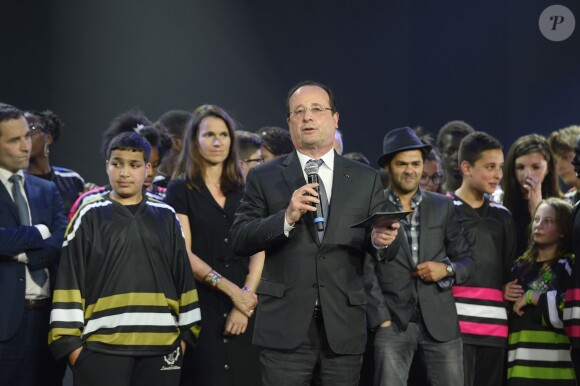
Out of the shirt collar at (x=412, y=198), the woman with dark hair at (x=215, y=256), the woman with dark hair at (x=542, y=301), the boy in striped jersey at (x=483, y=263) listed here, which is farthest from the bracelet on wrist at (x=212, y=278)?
the woman with dark hair at (x=542, y=301)

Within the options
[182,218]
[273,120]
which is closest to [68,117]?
[273,120]

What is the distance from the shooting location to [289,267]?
2.97 metres

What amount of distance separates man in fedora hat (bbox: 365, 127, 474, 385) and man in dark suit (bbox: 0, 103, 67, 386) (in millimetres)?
1620

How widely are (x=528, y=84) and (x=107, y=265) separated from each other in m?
4.74

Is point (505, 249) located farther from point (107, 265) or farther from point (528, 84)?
point (528, 84)

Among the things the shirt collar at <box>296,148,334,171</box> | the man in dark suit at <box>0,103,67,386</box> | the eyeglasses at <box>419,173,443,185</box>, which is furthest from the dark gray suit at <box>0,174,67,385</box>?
the eyeglasses at <box>419,173,443,185</box>

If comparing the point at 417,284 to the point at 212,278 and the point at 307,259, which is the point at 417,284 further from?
the point at 307,259

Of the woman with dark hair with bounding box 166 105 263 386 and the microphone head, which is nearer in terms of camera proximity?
the microphone head

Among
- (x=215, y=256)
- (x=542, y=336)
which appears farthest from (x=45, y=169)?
(x=542, y=336)

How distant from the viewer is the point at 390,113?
23.5 ft

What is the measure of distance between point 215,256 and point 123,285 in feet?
2.19

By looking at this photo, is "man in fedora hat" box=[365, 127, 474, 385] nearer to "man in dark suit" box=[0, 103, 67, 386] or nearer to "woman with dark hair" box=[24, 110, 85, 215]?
"man in dark suit" box=[0, 103, 67, 386]

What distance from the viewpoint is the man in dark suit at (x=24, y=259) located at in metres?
3.81

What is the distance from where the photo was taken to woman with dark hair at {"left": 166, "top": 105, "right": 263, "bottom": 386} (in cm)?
416
